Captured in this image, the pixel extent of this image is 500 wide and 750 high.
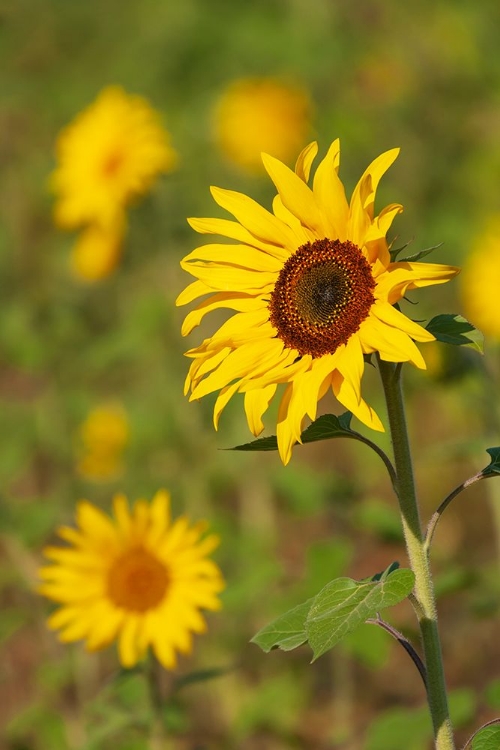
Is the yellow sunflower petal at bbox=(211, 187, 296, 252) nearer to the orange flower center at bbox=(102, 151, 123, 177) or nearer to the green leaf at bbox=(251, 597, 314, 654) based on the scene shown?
the green leaf at bbox=(251, 597, 314, 654)

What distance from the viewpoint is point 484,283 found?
3.65 m

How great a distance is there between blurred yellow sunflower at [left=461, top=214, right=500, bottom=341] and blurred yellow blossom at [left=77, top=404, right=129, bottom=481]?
1.15 metres

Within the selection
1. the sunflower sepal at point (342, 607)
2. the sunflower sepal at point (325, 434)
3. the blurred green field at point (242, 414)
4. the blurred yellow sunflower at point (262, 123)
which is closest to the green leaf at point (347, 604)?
the sunflower sepal at point (342, 607)

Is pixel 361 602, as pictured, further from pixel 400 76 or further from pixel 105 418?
pixel 400 76

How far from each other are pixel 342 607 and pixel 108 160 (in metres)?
2.42

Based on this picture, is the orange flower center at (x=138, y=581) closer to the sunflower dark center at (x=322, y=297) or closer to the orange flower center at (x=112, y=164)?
the sunflower dark center at (x=322, y=297)

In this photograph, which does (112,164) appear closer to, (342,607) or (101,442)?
(101,442)

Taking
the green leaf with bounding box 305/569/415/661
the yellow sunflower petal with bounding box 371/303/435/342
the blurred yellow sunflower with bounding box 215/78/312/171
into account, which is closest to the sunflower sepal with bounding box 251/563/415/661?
the green leaf with bounding box 305/569/415/661

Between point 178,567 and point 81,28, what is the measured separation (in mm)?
5749

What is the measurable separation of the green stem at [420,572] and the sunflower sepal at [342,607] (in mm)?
35

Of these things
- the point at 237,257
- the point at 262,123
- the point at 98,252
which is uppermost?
the point at 262,123

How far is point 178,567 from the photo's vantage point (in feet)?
7.04

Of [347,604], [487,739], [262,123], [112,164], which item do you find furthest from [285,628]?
[262,123]

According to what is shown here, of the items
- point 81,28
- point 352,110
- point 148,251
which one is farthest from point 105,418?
point 81,28
